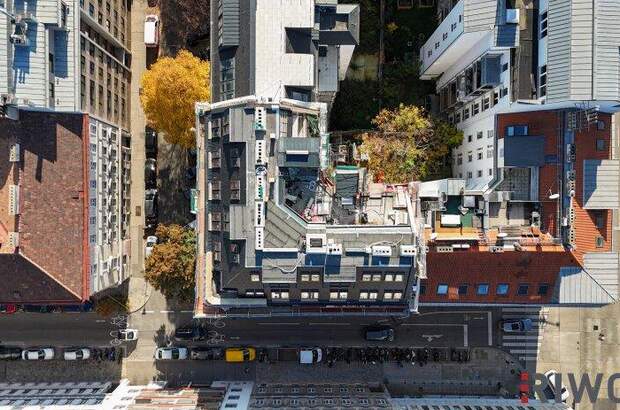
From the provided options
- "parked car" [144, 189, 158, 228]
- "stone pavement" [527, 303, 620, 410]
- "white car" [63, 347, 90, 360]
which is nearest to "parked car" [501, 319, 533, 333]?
"stone pavement" [527, 303, 620, 410]

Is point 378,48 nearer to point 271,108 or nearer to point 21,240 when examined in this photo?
point 271,108

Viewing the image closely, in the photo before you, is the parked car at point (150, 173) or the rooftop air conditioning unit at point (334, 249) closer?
the rooftop air conditioning unit at point (334, 249)

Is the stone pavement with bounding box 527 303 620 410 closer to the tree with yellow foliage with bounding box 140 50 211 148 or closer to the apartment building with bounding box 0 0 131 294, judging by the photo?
the tree with yellow foliage with bounding box 140 50 211 148

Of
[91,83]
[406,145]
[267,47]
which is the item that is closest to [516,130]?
[406,145]

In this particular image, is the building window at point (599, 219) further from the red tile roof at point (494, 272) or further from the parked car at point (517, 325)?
the parked car at point (517, 325)

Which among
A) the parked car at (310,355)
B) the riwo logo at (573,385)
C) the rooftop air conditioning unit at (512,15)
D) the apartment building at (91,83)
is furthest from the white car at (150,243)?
the riwo logo at (573,385)

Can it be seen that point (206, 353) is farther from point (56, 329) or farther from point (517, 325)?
point (517, 325)
